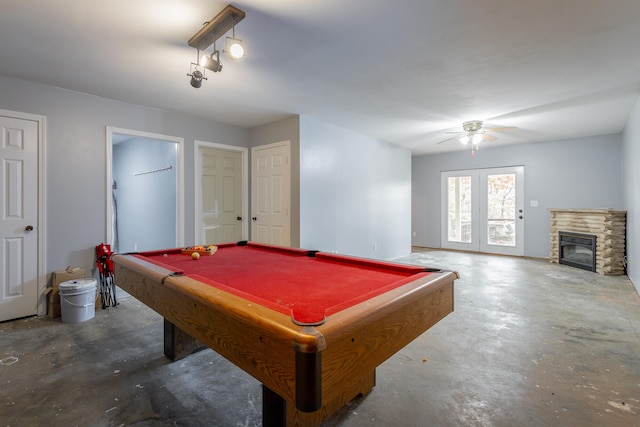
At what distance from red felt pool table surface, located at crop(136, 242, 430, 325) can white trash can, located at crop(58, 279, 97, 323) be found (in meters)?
1.24

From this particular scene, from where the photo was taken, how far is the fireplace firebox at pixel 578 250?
498cm

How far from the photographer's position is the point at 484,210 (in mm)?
6707

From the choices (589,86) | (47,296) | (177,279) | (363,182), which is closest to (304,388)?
(177,279)

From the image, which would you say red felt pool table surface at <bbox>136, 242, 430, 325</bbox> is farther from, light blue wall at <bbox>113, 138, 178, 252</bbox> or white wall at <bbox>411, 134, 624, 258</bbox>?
white wall at <bbox>411, 134, 624, 258</bbox>

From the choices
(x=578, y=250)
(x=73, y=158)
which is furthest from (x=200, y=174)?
(x=578, y=250)

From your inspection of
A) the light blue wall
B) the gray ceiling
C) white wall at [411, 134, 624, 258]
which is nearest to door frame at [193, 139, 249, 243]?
the light blue wall

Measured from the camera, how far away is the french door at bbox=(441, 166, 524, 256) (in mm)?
6352

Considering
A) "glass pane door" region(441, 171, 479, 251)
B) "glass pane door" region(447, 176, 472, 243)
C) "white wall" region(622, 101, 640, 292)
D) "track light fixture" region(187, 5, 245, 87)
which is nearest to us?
"track light fixture" region(187, 5, 245, 87)

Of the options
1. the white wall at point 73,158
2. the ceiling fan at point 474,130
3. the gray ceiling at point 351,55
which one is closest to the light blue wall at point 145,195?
the white wall at point 73,158

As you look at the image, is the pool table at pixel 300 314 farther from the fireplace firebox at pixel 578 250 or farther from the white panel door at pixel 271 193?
the fireplace firebox at pixel 578 250

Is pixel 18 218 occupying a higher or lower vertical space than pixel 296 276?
higher

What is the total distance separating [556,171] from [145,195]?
302 inches

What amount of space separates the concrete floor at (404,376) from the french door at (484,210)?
338 cm

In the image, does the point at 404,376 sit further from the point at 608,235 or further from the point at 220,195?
the point at 608,235
